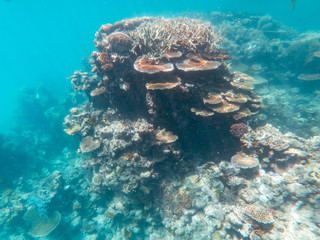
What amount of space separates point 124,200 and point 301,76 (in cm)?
1581

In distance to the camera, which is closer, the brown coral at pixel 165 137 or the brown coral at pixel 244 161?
the brown coral at pixel 244 161

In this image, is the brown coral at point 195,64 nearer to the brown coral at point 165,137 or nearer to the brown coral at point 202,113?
the brown coral at point 202,113

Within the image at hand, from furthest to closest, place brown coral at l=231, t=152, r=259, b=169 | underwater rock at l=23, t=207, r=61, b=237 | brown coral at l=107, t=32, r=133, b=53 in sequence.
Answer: underwater rock at l=23, t=207, r=61, b=237
brown coral at l=107, t=32, r=133, b=53
brown coral at l=231, t=152, r=259, b=169

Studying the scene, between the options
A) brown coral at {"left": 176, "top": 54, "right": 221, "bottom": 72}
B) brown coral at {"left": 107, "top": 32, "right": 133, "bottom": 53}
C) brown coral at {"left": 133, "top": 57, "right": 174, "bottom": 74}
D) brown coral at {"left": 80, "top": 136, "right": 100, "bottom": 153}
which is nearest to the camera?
brown coral at {"left": 133, "top": 57, "right": 174, "bottom": 74}

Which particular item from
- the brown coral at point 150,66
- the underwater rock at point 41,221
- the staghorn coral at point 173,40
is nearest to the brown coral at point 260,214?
the brown coral at point 150,66

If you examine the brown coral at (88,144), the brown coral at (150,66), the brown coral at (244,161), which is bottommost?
the brown coral at (88,144)

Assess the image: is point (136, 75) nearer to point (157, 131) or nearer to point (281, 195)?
point (157, 131)

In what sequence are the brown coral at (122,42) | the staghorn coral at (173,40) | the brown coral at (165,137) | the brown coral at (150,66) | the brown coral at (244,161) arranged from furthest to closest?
the brown coral at (122,42) → the staghorn coral at (173,40) → the brown coral at (165,137) → the brown coral at (244,161) → the brown coral at (150,66)

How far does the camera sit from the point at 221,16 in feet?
74.6

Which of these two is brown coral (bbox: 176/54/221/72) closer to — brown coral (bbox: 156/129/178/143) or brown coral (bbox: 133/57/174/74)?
brown coral (bbox: 133/57/174/74)

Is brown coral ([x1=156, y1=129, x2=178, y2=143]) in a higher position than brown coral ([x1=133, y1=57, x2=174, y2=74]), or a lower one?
lower

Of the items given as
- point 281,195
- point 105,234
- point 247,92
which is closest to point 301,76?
point 247,92

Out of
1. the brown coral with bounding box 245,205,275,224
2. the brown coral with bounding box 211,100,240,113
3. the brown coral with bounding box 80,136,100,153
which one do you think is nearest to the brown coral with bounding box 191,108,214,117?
the brown coral with bounding box 211,100,240,113

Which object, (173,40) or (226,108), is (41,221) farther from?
(173,40)
